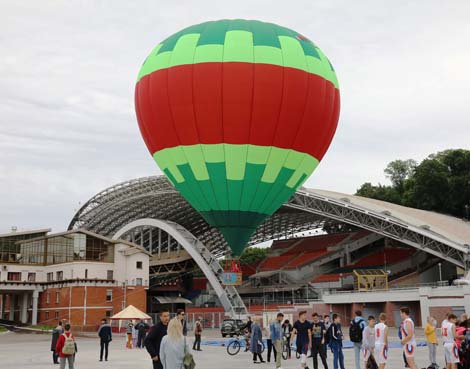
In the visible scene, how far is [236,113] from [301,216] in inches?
2189

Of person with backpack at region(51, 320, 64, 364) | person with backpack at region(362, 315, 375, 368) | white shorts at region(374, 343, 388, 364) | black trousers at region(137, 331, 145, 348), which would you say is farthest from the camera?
black trousers at region(137, 331, 145, 348)

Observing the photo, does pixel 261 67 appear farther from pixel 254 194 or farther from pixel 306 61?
pixel 254 194

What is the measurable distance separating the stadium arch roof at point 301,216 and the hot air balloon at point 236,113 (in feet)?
95.0

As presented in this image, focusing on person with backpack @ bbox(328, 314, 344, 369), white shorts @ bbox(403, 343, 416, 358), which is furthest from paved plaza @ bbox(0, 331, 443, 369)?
white shorts @ bbox(403, 343, 416, 358)

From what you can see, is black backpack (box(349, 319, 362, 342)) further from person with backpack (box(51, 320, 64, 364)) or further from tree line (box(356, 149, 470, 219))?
tree line (box(356, 149, 470, 219))

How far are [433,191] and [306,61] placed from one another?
5539cm

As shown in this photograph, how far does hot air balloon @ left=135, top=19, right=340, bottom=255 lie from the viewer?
80.3 feet

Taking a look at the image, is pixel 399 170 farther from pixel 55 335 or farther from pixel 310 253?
pixel 55 335

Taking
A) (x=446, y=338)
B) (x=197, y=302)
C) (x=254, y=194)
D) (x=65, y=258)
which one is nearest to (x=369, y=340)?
(x=446, y=338)

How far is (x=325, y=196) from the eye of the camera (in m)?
55.8

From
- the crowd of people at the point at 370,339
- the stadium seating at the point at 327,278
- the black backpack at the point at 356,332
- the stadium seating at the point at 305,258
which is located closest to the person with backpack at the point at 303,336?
the crowd of people at the point at 370,339

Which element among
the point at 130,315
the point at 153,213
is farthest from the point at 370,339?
the point at 153,213

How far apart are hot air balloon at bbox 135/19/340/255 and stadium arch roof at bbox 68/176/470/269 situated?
2896 centimetres

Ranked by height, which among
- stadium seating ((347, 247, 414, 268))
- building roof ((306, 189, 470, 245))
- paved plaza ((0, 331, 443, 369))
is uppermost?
building roof ((306, 189, 470, 245))
